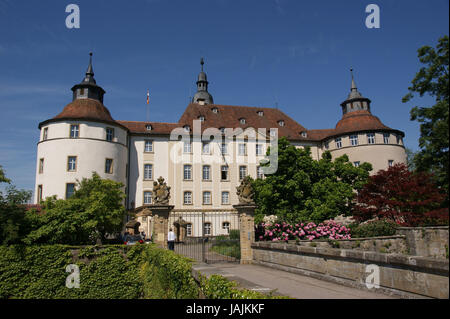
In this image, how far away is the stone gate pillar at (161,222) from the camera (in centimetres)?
1460

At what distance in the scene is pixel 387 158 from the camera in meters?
32.9

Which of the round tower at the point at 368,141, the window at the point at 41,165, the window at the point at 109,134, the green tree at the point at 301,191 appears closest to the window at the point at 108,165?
the window at the point at 109,134

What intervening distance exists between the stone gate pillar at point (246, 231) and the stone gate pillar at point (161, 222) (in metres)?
3.51

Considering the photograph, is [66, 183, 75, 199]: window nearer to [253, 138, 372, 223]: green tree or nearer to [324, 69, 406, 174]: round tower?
[253, 138, 372, 223]: green tree

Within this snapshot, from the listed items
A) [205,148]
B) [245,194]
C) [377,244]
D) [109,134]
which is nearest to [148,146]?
[109,134]

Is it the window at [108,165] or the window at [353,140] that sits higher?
the window at [353,140]

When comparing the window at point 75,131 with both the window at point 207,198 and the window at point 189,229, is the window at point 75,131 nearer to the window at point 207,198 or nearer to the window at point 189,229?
the window at point 189,229

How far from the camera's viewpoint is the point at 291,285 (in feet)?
27.0

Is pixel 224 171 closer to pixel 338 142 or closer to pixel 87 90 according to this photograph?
pixel 338 142

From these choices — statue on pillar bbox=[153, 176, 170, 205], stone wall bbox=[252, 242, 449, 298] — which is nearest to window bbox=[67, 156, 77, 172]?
statue on pillar bbox=[153, 176, 170, 205]
